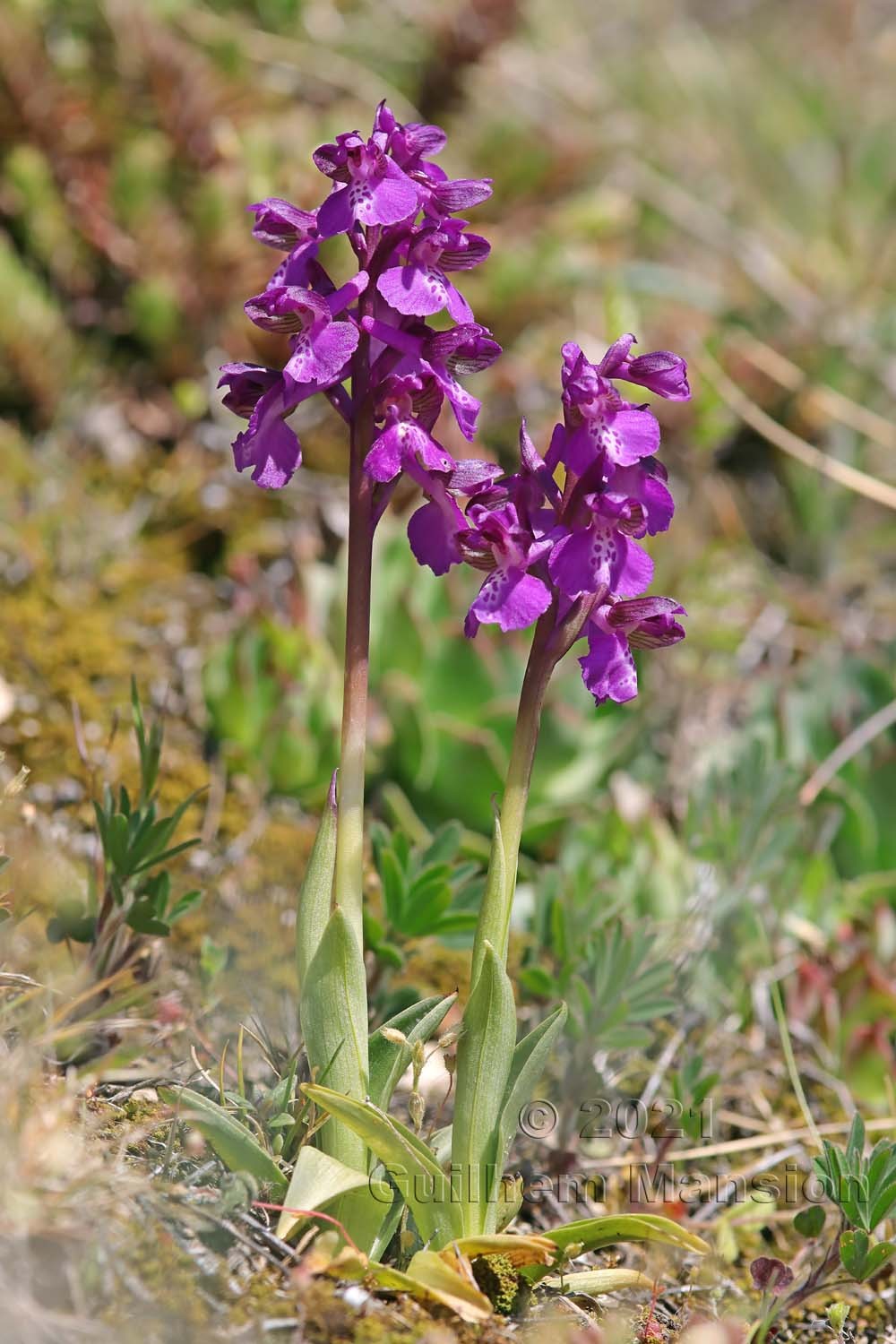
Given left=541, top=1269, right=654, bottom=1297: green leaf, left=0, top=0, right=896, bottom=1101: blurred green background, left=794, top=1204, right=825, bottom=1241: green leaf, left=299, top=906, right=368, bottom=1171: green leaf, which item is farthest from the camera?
left=0, top=0, right=896, bottom=1101: blurred green background

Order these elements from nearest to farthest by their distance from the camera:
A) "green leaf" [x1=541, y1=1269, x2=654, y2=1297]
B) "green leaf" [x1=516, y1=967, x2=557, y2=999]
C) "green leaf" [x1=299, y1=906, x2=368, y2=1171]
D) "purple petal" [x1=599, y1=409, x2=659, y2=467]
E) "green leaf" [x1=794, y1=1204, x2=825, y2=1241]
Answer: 1. "purple petal" [x1=599, y1=409, x2=659, y2=467]
2. "green leaf" [x1=299, y1=906, x2=368, y2=1171]
3. "green leaf" [x1=541, y1=1269, x2=654, y2=1297]
4. "green leaf" [x1=794, y1=1204, x2=825, y2=1241]
5. "green leaf" [x1=516, y1=967, x2=557, y2=999]

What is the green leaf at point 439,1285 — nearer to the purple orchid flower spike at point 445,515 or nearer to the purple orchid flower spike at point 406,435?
the purple orchid flower spike at point 445,515

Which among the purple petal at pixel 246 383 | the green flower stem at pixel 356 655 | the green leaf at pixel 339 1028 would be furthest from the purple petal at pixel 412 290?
the green leaf at pixel 339 1028

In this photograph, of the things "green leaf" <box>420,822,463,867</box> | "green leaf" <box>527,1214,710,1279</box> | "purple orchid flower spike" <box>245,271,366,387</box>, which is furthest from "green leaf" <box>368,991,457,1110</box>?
"purple orchid flower spike" <box>245,271,366,387</box>

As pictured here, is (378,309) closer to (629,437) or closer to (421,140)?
(421,140)

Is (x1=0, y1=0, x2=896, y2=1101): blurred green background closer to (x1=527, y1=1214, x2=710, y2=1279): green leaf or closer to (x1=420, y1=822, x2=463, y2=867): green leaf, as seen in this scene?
(x1=420, y1=822, x2=463, y2=867): green leaf

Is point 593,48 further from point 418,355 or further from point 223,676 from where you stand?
point 418,355

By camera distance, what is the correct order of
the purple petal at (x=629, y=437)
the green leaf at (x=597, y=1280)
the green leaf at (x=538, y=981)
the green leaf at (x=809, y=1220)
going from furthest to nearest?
1. the green leaf at (x=538, y=981)
2. the green leaf at (x=809, y=1220)
3. the green leaf at (x=597, y=1280)
4. the purple petal at (x=629, y=437)
